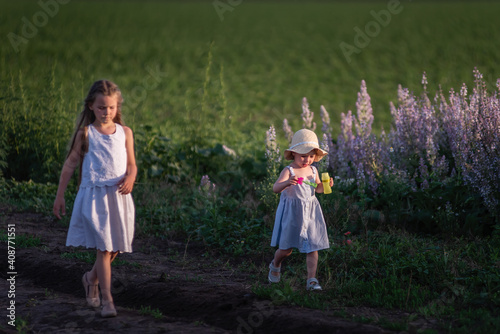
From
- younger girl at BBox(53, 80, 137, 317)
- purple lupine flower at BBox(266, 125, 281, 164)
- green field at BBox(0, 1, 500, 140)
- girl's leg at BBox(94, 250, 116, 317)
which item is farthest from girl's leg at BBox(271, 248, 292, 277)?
green field at BBox(0, 1, 500, 140)

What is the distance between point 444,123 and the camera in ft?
25.0

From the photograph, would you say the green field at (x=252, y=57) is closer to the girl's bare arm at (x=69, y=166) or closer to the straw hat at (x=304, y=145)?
the straw hat at (x=304, y=145)

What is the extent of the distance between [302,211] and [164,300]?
4.28ft

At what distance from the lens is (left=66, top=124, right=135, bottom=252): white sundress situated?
4332mm

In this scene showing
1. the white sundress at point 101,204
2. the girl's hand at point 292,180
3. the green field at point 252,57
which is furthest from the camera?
the green field at point 252,57

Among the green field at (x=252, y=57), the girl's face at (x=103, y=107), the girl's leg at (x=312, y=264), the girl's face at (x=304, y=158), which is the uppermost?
the green field at (x=252, y=57)

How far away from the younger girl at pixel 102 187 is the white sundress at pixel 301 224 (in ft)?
4.23

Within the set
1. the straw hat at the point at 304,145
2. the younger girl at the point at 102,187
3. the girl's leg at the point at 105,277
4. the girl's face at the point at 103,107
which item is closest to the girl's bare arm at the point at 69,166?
the younger girl at the point at 102,187

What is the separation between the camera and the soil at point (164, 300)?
13.7 feet

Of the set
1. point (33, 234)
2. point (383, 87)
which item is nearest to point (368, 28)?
point (383, 87)

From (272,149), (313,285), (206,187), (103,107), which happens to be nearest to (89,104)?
(103,107)

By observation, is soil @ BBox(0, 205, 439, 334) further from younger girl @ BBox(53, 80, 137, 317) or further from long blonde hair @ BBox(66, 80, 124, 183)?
long blonde hair @ BBox(66, 80, 124, 183)

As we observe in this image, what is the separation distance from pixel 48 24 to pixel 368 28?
18.4 meters

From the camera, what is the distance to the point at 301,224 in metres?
4.96
